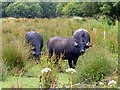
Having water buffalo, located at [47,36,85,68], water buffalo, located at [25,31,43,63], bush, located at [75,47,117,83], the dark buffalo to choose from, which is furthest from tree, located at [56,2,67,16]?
bush, located at [75,47,117,83]

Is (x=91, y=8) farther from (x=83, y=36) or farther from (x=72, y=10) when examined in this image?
(x=83, y=36)

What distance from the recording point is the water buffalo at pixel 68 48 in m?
11.5

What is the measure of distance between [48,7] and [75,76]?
38563mm

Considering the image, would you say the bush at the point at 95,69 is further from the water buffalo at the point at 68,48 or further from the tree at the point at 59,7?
the tree at the point at 59,7

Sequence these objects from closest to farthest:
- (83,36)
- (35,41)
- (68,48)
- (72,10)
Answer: (83,36)
(68,48)
(35,41)
(72,10)

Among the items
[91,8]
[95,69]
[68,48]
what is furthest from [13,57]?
[91,8]

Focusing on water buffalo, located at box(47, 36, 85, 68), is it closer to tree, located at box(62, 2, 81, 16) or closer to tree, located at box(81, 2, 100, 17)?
tree, located at box(81, 2, 100, 17)

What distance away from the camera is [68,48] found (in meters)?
12.0

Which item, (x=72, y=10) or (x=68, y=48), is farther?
(x=72, y=10)

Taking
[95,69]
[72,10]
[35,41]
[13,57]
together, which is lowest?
[95,69]

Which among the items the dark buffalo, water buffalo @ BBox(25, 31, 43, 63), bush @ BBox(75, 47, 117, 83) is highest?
the dark buffalo

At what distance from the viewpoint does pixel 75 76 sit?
901 centimetres

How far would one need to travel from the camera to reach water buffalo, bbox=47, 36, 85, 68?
11531 millimetres

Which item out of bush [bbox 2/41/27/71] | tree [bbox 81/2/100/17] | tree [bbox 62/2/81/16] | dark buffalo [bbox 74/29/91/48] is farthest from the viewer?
tree [bbox 62/2/81/16]
